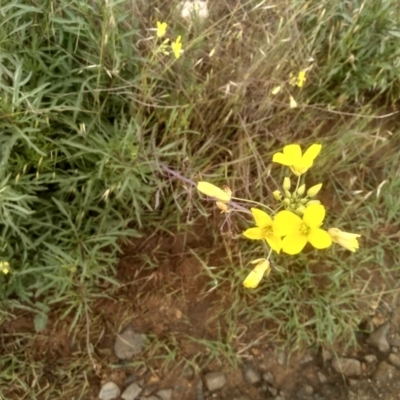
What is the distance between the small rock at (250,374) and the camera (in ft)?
7.81

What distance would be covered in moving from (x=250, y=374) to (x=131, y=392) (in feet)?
1.58

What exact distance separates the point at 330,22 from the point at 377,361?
1488mm

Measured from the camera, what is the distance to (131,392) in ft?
7.59

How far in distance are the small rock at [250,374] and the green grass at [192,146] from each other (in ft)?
0.26

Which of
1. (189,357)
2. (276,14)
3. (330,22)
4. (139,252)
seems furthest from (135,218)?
(330,22)

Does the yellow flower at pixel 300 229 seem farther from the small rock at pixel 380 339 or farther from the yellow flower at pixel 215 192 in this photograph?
the small rock at pixel 380 339

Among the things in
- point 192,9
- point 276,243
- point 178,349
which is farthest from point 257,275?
point 192,9

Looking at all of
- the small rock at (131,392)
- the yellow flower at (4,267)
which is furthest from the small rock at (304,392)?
the yellow flower at (4,267)

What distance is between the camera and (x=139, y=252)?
2.46 meters

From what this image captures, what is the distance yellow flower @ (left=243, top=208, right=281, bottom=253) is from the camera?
1.57 meters

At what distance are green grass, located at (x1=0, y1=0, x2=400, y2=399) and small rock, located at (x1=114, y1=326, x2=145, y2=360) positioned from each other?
0.08 m

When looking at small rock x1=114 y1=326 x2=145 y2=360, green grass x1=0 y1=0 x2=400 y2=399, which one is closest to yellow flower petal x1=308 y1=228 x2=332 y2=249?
green grass x1=0 y1=0 x2=400 y2=399

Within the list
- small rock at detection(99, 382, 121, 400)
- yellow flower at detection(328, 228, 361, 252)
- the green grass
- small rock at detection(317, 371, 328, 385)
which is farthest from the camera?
small rock at detection(317, 371, 328, 385)

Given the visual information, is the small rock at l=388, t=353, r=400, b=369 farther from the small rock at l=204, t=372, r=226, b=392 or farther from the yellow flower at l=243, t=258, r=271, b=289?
the yellow flower at l=243, t=258, r=271, b=289
